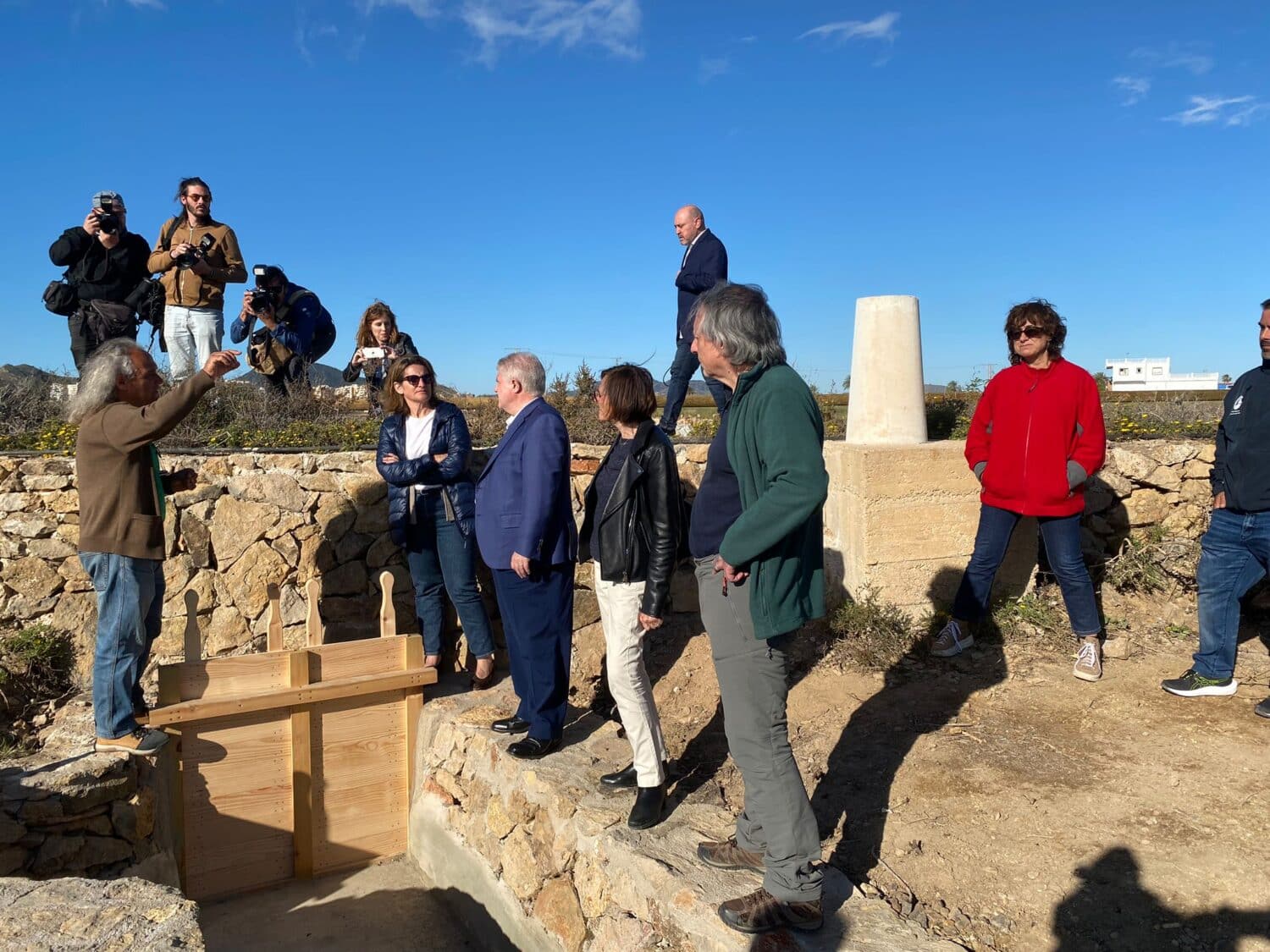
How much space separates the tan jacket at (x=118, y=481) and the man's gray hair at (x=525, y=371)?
139 centimetres

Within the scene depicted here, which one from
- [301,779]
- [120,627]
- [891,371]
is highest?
[891,371]

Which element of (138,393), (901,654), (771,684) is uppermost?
(138,393)

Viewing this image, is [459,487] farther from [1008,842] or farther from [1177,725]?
[1177,725]

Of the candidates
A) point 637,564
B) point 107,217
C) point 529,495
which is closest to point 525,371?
point 529,495

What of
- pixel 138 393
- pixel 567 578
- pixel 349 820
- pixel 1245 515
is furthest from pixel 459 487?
pixel 1245 515

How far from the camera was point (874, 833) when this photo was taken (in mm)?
3465

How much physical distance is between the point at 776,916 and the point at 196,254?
5735mm

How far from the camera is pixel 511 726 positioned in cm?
456

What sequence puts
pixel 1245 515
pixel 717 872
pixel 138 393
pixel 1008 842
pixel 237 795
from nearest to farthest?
pixel 717 872 < pixel 1008 842 < pixel 138 393 < pixel 1245 515 < pixel 237 795

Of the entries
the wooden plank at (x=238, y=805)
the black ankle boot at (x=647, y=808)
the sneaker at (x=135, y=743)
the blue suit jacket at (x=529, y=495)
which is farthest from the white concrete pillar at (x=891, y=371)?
the sneaker at (x=135, y=743)

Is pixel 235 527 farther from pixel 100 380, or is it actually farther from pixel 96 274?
pixel 96 274

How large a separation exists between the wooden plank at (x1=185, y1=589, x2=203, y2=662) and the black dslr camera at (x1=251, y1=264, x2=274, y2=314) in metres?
2.58

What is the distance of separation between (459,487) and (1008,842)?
10.7ft

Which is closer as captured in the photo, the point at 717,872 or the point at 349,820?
the point at 717,872
